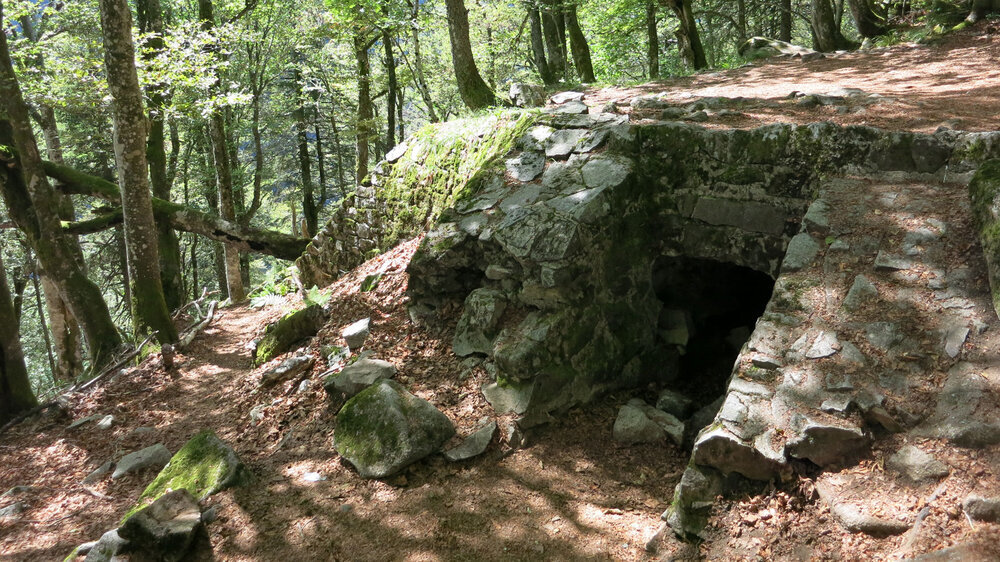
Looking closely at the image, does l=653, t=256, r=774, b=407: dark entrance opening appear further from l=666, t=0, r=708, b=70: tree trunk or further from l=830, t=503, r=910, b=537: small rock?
l=666, t=0, r=708, b=70: tree trunk

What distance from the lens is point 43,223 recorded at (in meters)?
8.29

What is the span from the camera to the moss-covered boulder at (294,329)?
286 inches

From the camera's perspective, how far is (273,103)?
20.1 metres

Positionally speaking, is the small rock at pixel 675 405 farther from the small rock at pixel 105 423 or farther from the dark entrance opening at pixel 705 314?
the small rock at pixel 105 423

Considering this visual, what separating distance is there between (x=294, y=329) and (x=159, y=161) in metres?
7.33

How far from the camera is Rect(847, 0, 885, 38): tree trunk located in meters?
12.3

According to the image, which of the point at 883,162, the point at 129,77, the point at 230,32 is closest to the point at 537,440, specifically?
the point at 883,162

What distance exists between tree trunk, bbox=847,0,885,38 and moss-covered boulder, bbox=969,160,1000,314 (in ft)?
32.9

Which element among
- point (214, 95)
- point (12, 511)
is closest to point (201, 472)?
point (12, 511)

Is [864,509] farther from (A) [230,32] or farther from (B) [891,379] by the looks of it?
(A) [230,32]

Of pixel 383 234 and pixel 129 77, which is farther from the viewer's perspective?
pixel 383 234

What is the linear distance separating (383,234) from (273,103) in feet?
46.3

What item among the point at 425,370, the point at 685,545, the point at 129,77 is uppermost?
the point at 129,77

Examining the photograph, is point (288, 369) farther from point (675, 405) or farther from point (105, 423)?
point (675, 405)
